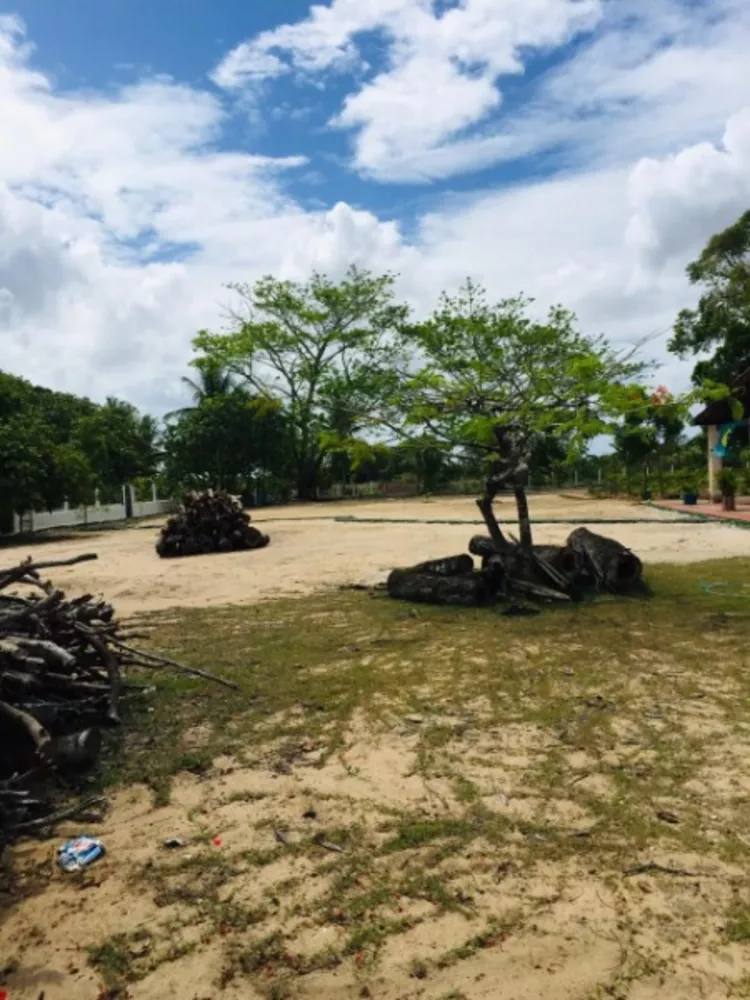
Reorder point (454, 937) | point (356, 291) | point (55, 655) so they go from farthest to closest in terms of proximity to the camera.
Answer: point (356, 291) < point (55, 655) < point (454, 937)

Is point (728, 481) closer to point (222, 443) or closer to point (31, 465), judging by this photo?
point (31, 465)

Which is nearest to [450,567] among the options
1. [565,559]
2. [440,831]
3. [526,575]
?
[526,575]

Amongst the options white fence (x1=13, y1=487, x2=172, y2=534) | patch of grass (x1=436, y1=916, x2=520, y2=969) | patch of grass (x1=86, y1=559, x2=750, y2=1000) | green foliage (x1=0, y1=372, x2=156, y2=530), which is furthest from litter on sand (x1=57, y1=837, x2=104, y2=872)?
white fence (x1=13, y1=487, x2=172, y2=534)

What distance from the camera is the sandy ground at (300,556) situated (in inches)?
437

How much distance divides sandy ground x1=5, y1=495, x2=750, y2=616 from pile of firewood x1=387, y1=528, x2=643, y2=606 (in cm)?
137

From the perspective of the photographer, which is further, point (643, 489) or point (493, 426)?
point (643, 489)

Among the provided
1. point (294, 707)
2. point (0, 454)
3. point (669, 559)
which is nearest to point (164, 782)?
point (294, 707)

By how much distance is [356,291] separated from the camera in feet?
149

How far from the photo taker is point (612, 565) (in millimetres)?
9477

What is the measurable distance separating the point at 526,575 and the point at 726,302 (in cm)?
2400

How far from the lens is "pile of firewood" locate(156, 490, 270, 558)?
16.7 m

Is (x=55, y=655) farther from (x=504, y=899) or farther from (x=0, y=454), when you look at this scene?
(x=0, y=454)

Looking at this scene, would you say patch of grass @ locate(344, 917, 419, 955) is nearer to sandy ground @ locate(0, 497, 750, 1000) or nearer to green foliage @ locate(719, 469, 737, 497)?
sandy ground @ locate(0, 497, 750, 1000)

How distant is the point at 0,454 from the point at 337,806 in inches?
829
